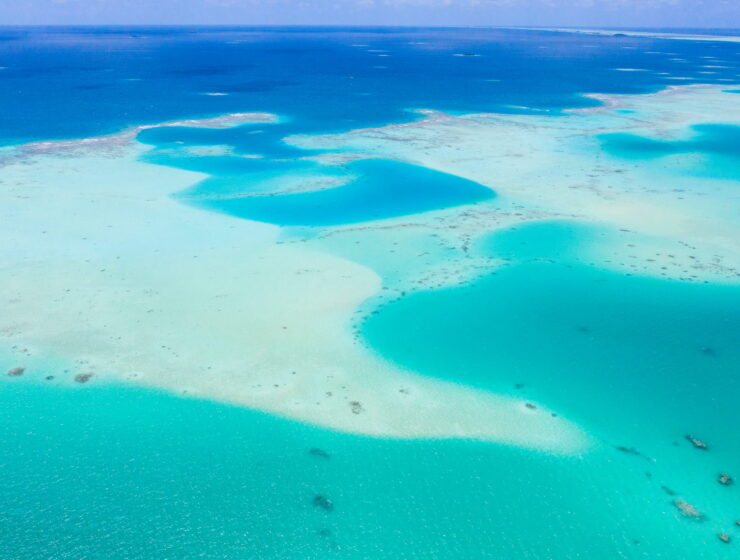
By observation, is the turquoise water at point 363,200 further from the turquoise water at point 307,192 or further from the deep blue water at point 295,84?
the deep blue water at point 295,84

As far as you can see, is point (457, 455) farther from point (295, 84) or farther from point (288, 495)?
point (295, 84)

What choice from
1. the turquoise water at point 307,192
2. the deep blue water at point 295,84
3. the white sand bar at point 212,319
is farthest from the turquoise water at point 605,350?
the deep blue water at point 295,84

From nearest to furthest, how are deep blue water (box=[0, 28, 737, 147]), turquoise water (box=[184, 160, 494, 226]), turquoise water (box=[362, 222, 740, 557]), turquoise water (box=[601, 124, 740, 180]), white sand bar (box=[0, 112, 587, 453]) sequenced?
1. turquoise water (box=[362, 222, 740, 557])
2. white sand bar (box=[0, 112, 587, 453])
3. turquoise water (box=[184, 160, 494, 226])
4. turquoise water (box=[601, 124, 740, 180])
5. deep blue water (box=[0, 28, 737, 147])

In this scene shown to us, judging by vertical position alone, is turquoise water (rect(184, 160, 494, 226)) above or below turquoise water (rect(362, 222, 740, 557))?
above

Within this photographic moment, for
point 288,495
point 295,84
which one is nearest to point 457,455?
point 288,495

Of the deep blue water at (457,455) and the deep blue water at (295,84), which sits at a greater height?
the deep blue water at (295,84)

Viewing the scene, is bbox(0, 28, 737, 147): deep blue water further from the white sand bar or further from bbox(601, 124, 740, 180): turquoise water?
the white sand bar

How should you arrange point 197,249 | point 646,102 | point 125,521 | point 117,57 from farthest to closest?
point 117,57 < point 646,102 < point 197,249 < point 125,521

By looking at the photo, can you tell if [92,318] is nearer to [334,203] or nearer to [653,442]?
[334,203]

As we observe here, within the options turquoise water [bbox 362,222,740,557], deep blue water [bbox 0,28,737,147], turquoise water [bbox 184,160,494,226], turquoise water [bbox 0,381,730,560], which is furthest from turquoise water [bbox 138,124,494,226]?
turquoise water [bbox 0,381,730,560]

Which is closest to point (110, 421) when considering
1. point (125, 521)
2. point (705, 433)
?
point (125, 521)

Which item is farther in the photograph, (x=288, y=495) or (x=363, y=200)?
(x=363, y=200)
